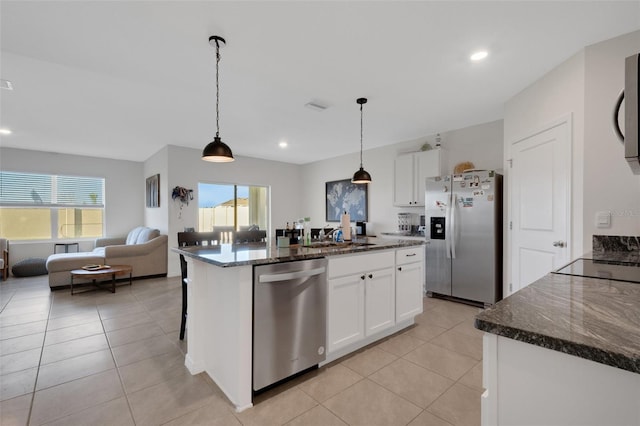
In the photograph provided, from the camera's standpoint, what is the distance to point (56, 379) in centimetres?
214

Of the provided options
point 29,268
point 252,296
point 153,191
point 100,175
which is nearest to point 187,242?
point 252,296

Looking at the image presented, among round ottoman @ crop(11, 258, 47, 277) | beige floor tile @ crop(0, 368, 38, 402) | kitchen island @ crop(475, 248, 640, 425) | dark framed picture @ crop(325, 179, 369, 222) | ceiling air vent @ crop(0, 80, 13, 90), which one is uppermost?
ceiling air vent @ crop(0, 80, 13, 90)

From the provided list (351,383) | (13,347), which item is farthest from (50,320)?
(351,383)

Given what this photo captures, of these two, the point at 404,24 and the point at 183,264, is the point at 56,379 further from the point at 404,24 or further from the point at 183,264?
the point at 404,24

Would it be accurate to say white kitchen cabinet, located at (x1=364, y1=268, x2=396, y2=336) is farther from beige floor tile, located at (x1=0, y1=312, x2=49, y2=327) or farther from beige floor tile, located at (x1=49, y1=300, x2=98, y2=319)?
beige floor tile, located at (x1=0, y1=312, x2=49, y2=327)

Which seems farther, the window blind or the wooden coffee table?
the window blind

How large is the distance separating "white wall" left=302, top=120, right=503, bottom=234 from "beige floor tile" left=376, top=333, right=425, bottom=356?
2712 mm

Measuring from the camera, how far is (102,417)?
175 cm

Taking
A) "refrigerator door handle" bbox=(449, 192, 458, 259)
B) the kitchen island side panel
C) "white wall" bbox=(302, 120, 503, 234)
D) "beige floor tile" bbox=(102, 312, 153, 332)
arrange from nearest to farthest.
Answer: the kitchen island side panel
"beige floor tile" bbox=(102, 312, 153, 332)
"refrigerator door handle" bbox=(449, 192, 458, 259)
"white wall" bbox=(302, 120, 503, 234)

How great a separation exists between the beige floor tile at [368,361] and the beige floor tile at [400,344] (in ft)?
0.26

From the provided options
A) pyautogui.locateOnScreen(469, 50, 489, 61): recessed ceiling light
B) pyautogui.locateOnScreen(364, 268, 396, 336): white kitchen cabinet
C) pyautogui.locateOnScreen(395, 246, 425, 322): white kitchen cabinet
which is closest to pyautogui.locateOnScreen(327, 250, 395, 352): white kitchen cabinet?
pyautogui.locateOnScreen(364, 268, 396, 336): white kitchen cabinet

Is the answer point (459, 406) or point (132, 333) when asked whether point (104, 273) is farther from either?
point (459, 406)

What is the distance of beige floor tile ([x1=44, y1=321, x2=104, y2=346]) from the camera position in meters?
2.82

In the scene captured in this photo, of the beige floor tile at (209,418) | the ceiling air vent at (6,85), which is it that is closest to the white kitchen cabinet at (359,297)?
the beige floor tile at (209,418)
